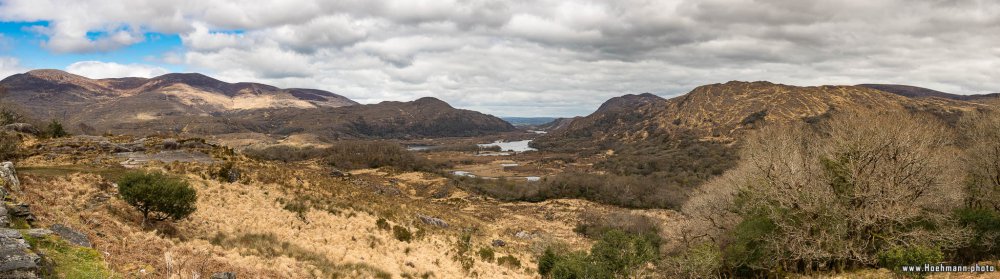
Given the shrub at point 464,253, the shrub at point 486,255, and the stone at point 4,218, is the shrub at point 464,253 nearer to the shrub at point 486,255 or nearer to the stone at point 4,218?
the shrub at point 486,255

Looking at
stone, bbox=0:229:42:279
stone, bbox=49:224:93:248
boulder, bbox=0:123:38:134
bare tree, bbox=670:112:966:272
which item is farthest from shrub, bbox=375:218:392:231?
boulder, bbox=0:123:38:134

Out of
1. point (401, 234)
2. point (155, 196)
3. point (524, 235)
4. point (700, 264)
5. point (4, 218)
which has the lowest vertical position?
point (524, 235)

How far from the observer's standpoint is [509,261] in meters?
33.6

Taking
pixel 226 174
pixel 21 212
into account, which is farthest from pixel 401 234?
pixel 21 212

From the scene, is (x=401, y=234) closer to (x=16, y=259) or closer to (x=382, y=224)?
(x=382, y=224)

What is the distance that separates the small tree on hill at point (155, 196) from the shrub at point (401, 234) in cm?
1265

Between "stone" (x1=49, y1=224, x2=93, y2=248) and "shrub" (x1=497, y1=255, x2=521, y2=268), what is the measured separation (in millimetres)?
23081

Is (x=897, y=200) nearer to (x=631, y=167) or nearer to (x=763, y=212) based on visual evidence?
(x=763, y=212)

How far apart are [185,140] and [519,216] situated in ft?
169

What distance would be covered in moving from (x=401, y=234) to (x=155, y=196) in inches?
576

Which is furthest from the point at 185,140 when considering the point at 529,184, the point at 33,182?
the point at 529,184

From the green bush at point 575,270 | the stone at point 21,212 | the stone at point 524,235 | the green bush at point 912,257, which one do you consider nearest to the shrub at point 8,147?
the stone at point 21,212

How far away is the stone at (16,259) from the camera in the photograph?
9.61 meters

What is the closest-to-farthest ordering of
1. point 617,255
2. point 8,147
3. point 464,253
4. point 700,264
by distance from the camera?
point 700,264, point 8,147, point 617,255, point 464,253
